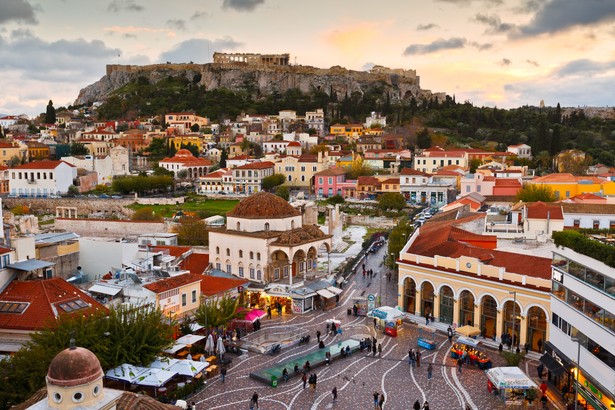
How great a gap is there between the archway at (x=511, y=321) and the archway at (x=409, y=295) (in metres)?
5.33

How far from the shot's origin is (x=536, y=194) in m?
48.6

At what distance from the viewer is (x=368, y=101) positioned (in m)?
132

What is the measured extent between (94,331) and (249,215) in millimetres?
17862

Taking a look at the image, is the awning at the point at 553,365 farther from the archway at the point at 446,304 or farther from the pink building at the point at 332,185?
the pink building at the point at 332,185

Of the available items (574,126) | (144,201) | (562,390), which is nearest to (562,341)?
(562,390)

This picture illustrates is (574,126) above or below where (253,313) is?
above

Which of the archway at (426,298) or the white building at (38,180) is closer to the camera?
the archway at (426,298)

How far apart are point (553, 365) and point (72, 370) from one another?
16126mm

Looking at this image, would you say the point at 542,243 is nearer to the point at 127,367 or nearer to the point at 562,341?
the point at 562,341

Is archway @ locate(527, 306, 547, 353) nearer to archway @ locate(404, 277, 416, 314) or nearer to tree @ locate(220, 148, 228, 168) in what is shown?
archway @ locate(404, 277, 416, 314)

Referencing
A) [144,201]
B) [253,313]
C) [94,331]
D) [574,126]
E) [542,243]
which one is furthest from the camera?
[574,126]

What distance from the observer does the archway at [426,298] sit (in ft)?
99.3

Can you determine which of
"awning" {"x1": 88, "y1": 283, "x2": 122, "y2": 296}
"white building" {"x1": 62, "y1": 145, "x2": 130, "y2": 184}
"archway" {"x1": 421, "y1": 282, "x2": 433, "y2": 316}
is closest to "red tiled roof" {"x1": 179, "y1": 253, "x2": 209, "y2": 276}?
"awning" {"x1": 88, "y1": 283, "x2": 122, "y2": 296}

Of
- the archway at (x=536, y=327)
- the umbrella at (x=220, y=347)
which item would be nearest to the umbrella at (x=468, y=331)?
the archway at (x=536, y=327)
